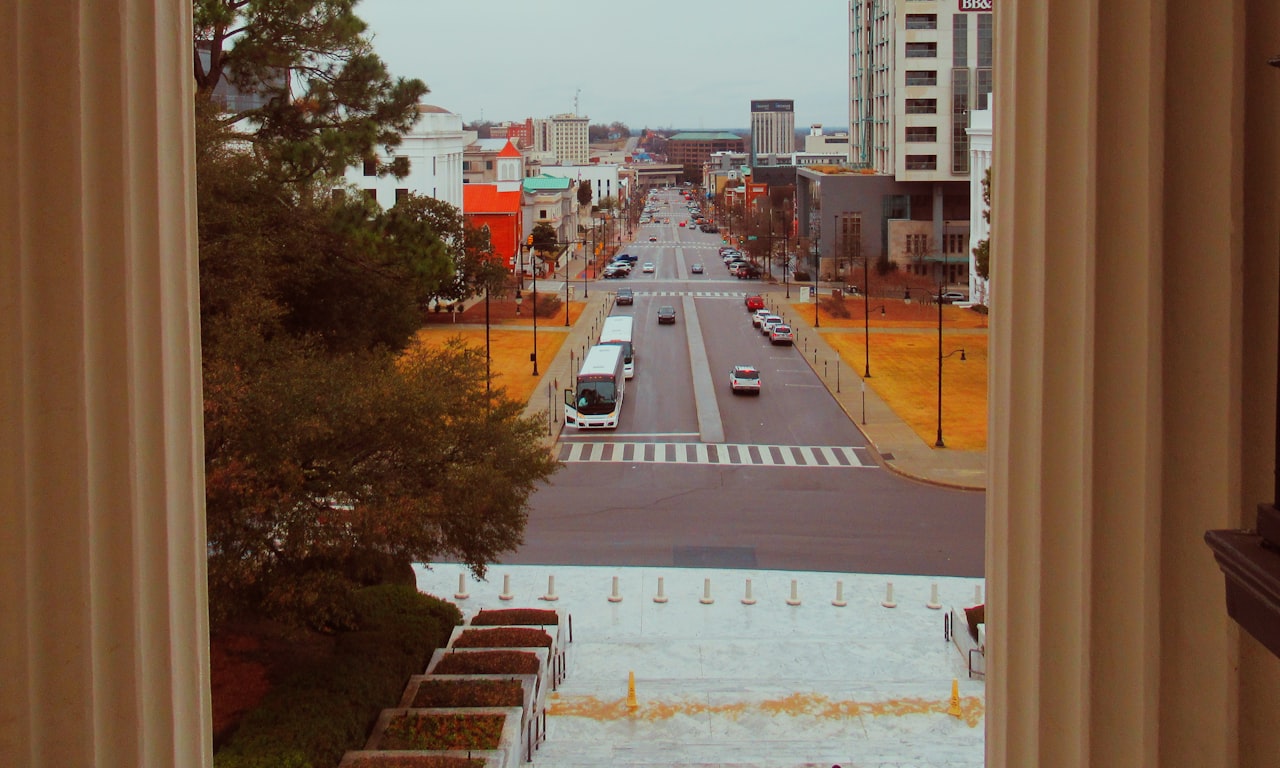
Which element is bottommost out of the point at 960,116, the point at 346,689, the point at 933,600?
the point at 933,600

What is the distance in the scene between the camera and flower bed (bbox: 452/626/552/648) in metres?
18.5

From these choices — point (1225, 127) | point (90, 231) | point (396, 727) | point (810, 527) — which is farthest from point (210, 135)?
point (1225, 127)

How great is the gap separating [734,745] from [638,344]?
44.6 metres

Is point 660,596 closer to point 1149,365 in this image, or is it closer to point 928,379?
point 1149,365

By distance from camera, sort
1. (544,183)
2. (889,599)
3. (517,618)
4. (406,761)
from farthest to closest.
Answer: (544,183)
(889,599)
(517,618)
(406,761)

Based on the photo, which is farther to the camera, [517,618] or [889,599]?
[889,599]

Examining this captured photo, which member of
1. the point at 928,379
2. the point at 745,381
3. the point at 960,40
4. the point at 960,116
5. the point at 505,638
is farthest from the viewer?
the point at 960,116

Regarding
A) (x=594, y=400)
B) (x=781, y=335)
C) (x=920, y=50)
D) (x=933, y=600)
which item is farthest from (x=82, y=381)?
(x=920, y=50)

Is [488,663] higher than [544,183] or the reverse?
the reverse

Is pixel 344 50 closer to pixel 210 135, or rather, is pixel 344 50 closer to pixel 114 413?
pixel 210 135

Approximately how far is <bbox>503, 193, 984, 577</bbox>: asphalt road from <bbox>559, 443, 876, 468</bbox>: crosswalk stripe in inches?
2.7

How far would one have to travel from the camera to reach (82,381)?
3.79 meters

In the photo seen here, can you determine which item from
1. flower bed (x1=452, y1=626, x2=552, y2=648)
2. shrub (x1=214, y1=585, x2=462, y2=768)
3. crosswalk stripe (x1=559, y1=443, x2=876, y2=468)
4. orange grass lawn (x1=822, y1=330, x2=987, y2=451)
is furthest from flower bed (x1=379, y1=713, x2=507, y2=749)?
orange grass lawn (x1=822, y1=330, x2=987, y2=451)

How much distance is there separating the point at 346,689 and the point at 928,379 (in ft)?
115
